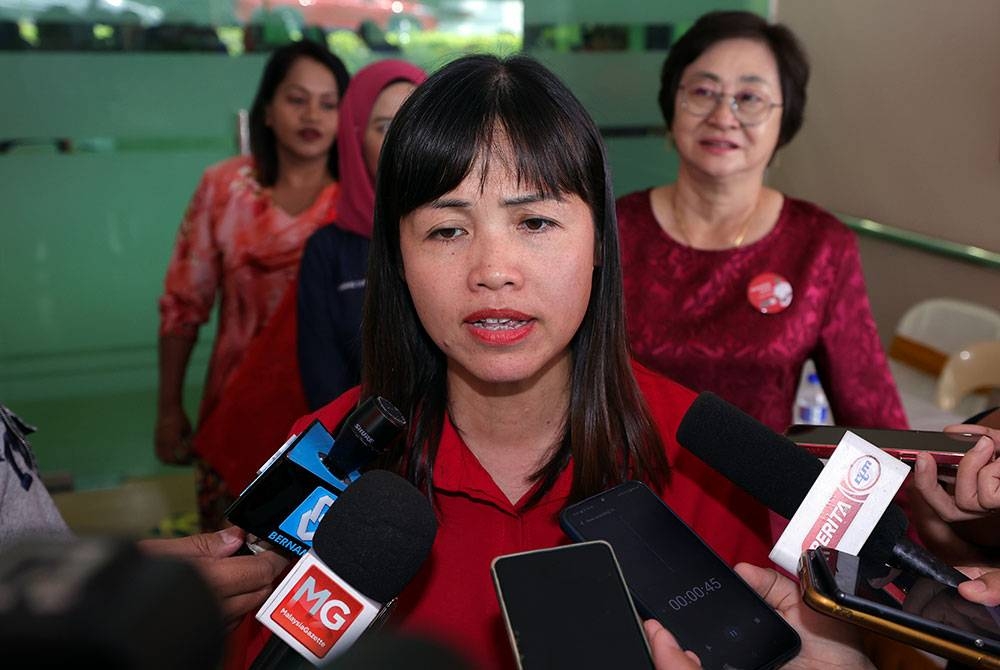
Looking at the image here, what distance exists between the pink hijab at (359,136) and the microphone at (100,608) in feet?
6.59

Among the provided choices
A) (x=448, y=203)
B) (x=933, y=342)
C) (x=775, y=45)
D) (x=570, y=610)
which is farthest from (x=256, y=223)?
(x=570, y=610)

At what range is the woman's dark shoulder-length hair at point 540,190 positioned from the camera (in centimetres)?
113

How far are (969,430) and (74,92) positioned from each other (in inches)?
145

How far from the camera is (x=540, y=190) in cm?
112

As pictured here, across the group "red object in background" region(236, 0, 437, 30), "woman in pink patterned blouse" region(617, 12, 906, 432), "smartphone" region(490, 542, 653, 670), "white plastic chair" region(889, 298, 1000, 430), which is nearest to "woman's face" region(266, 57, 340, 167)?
"woman in pink patterned blouse" region(617, 12, 906, 432)

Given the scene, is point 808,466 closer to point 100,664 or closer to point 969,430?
point 969,430

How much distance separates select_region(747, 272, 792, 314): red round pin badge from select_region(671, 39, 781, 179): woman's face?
0.92ft

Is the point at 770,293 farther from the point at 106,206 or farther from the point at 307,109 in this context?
the point at 106,206

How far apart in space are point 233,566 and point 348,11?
3.50 m

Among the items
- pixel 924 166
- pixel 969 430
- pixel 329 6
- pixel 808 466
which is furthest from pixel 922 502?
pixel 329 6

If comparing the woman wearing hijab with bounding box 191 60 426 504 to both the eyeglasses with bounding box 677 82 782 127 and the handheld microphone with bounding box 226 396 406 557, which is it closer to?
the eyeglasses with bounding box 677 82 782 127

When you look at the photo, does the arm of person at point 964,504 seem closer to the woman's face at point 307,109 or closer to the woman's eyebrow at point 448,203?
the woman's eyebrow at point 448,203

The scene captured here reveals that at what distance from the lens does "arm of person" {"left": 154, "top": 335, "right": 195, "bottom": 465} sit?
9.39 feet

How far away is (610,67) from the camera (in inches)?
171
